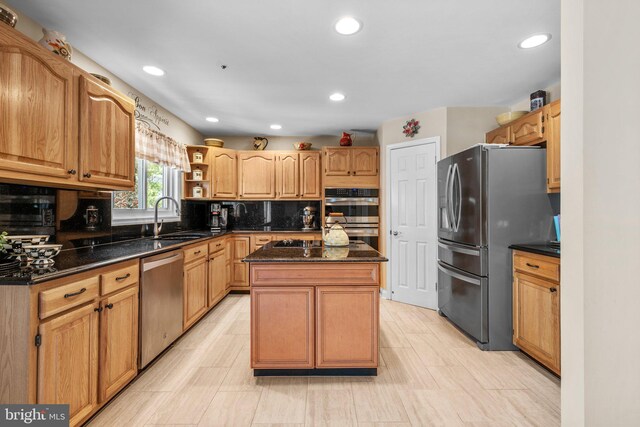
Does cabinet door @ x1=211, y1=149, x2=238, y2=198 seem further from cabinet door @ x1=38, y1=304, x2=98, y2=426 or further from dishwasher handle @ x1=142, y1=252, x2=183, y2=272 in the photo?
cabinet door @ x1=38, y1=304, x2=98, y2=426

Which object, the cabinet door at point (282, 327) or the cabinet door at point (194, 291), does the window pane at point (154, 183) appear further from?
the cabinet door at point (282, 327)

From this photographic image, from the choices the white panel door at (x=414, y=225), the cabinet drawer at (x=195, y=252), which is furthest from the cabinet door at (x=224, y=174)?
the white panel door at (x=414, y=225)

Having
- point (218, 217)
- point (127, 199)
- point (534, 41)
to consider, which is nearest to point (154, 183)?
point (127, 199)

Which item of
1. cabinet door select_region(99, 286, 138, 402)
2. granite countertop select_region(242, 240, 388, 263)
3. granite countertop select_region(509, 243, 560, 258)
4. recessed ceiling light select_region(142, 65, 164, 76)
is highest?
recessed ceiling light select_region(142, 65, 164, 76)

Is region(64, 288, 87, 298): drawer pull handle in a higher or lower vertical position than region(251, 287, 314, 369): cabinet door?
higher

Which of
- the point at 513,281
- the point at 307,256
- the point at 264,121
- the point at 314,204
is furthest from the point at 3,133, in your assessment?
the point at 314,204

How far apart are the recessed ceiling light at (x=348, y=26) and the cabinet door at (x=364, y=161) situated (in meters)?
2.53

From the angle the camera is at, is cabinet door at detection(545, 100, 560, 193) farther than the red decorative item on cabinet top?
No

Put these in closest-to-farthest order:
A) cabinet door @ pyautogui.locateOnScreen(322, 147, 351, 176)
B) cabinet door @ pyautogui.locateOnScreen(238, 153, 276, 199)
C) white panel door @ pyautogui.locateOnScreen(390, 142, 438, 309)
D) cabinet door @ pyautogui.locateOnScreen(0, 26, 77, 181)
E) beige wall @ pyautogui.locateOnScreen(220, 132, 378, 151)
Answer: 1. cabinet door @ pyautogui.locateOnScreen(0, 26, 77, 181)
2. white panel door @ pyautogui.locateOnScreen(390, 142, 438, 309)
3. cabinet door @ pyautogui.locateOnScreen(322, 147, 351, 176)
4. cabinet door @ pyautogui.locateOnScreen(238, 153, 276, 199)
5. beige wall @ pyautogui.locateOnScreen(220, 132, 378, 151)

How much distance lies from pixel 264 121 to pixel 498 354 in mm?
3916

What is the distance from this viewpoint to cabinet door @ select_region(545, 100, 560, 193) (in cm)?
256

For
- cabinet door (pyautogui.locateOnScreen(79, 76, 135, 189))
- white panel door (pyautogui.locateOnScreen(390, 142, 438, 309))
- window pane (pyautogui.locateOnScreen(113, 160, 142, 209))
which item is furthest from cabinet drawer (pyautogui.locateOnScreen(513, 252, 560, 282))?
window pane (pyautogui.locateOnScreen(113, 160, 142, 209))

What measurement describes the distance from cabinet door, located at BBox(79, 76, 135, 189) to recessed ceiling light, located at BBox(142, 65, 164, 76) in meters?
0.44

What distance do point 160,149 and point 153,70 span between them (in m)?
1.05
